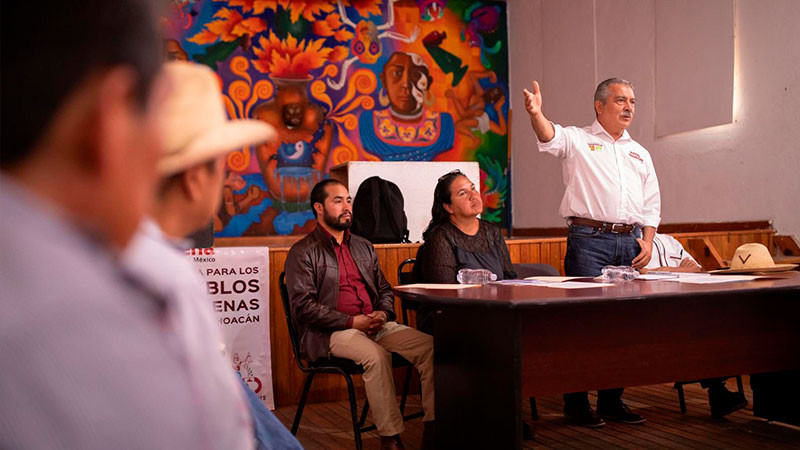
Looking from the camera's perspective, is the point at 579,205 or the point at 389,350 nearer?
the point at 389,350

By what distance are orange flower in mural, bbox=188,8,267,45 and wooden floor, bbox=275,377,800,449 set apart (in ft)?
14.7

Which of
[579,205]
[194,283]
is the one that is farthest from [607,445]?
[194,283]

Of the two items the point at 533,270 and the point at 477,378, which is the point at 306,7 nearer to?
the point at 533,270

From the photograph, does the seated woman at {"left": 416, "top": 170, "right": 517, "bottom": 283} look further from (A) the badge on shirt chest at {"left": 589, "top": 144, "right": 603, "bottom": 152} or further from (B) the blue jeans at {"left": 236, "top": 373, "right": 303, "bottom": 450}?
(B) the blue jeans at {"left": 236, "top": 373, "right": 303, "bottom": 450}

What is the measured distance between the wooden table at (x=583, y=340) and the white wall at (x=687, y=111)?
2410 mm

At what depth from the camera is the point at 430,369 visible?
9.83 feet

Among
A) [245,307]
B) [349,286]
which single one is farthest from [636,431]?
[245,307]

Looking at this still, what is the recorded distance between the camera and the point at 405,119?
7781mm

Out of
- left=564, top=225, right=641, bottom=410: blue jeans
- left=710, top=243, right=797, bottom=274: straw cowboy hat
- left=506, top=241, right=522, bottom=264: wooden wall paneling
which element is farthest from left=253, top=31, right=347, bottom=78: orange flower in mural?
left=710, top=243, right=797, bottom=274: straw cowboy hat

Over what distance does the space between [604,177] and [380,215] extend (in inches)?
71.7

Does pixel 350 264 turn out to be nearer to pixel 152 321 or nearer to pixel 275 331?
pixel 275 331

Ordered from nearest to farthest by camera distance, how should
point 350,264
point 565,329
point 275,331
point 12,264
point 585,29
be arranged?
point 12,264 < point 565,329 < point 350,264 < point 275,331 < point 585,29

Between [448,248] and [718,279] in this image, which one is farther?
[448,248]

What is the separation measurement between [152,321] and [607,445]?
3.02 meters
